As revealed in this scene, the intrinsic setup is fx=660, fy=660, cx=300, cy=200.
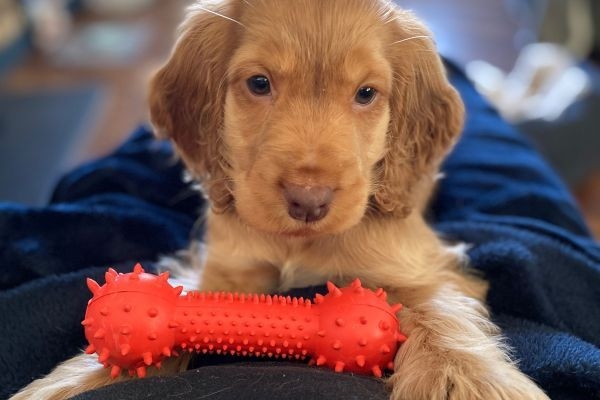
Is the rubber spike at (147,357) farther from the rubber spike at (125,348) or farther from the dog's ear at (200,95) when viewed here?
the dog's ear at (200,95)

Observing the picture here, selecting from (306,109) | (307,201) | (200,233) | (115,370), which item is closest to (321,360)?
(307,201)

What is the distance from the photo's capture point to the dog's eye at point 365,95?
1649 millimetres

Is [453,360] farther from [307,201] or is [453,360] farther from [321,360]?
[307,201]

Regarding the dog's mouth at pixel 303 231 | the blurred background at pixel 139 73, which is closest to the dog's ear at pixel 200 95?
the dog's mouth at pixel 303 231

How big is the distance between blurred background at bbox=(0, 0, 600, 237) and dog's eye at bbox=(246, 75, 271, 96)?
2206 mm

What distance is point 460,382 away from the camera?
1435mm

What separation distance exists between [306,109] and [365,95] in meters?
0.18

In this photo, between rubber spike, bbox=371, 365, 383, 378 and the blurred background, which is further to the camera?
the blurred background

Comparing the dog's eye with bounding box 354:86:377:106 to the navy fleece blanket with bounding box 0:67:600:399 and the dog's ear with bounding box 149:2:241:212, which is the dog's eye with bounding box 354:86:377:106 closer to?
the dog's ear with bounding box 149:2:241:212

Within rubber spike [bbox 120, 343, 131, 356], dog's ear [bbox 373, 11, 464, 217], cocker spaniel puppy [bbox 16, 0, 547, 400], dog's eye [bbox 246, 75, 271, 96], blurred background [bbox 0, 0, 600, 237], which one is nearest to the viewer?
rubber spike [bbox 120, 343, 131, 356]

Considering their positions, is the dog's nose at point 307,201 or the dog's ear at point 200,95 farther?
the dog's ear at point 200,95

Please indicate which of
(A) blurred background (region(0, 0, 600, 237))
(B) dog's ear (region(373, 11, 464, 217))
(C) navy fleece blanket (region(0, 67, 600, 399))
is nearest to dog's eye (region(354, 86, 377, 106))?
(B) dog's ear (region(373, 11, 464, 217))

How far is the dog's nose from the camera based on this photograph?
144cm

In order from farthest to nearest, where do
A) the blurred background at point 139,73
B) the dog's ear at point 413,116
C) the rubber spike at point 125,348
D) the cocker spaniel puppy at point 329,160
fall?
the blurred background at point 139,73 < the dog's ear at point 413,116 < the cocker spaniel puppy at point 329,160 < the rubber spike at point 125,348
